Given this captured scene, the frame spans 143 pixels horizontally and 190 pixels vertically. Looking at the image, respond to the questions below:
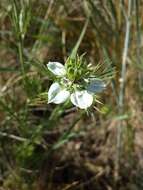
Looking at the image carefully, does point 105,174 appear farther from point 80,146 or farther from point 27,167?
point 27,167

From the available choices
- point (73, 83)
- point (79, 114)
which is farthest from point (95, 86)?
point (79, 114)

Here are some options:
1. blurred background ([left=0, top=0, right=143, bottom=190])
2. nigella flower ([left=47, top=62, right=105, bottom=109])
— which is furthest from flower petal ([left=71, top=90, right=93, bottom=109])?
blurred background ([left=0, top=0, right=143, bottom=190])

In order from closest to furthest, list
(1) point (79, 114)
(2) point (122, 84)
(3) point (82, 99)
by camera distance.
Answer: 1. (3) point (82, 99)
2. (2) point (122, 84)
3. (1) point (79, 114)

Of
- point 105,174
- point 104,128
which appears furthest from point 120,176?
point 104,128

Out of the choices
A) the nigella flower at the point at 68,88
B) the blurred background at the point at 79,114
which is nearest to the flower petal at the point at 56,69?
the nigella flower at the point at 68,88

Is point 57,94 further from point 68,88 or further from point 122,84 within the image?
point 122,84

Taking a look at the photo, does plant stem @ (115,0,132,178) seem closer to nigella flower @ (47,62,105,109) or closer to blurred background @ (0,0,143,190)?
blurred background @ (0,0,143,190)
